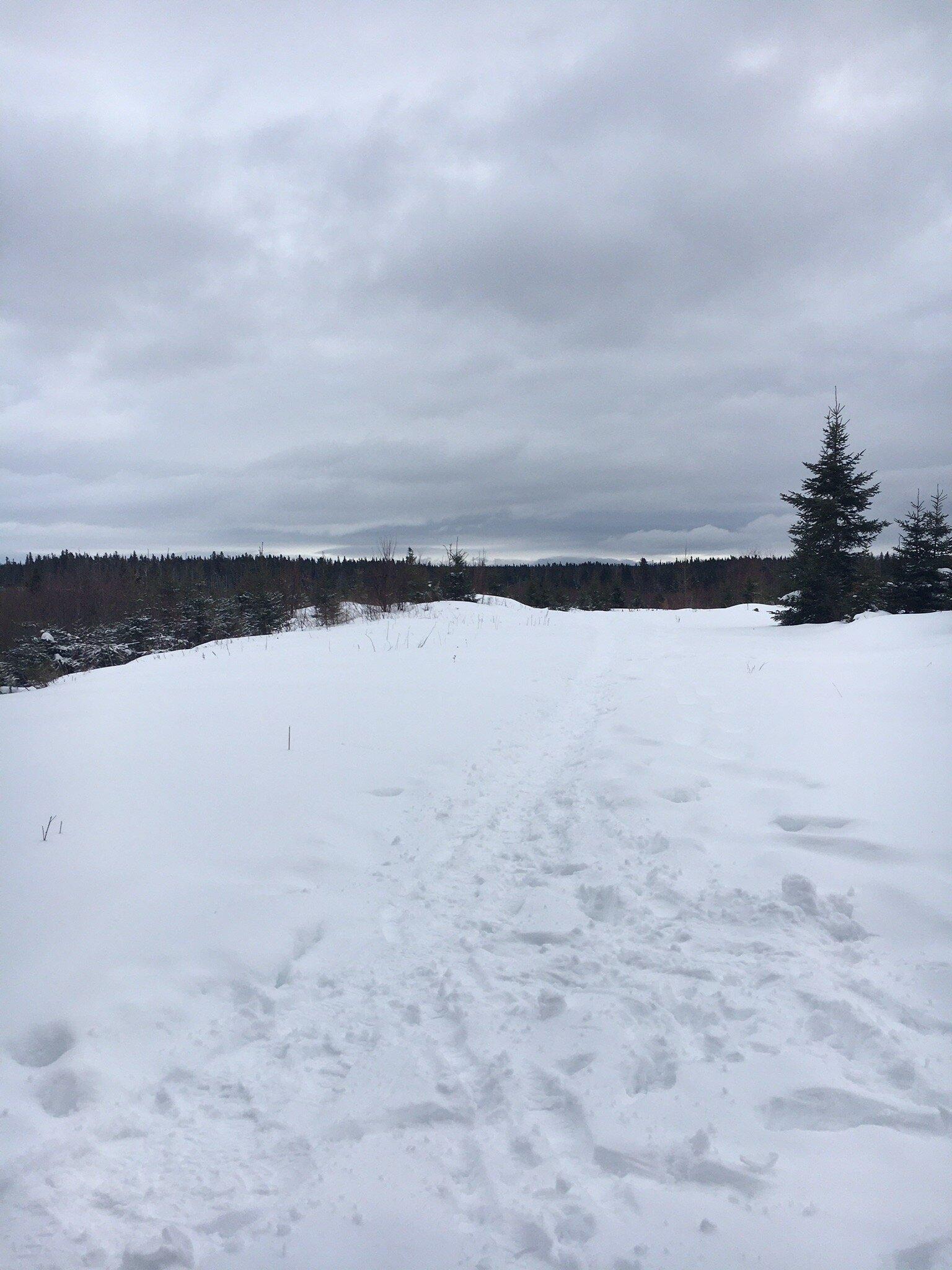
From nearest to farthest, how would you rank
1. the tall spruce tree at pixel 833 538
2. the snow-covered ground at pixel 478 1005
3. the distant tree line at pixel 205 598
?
the snow-covered ground at pixel 478 1005 → the tall spruce tree at pixel 833 538 → the distant tree line at pixel 205 598

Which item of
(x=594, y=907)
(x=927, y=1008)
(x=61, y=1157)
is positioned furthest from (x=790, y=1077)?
(x=61, y=1157)

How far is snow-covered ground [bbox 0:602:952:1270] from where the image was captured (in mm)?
1934

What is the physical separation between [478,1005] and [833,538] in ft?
68.5

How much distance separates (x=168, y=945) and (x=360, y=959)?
3.33 ft

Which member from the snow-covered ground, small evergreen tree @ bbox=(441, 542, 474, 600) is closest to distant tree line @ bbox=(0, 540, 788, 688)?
small evergreen tree @ bbox=(441, 542, 474, 600)

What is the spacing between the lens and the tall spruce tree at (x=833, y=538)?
1934 cm

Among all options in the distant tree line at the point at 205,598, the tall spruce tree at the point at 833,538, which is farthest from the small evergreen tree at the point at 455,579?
the tall spruce tree at the point at 833,538

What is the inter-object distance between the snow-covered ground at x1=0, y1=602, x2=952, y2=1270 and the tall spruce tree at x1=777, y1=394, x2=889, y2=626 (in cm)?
1510

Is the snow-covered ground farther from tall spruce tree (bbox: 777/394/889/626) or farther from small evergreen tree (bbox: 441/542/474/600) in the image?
small evergreen tree (bbox: 441/542/474/600)

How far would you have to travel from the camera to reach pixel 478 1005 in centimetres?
285

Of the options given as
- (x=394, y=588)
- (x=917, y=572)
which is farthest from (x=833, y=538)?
(x=394, y=588)

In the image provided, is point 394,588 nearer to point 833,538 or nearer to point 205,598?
point 833,538

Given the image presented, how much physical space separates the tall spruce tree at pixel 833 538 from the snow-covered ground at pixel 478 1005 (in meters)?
15.1

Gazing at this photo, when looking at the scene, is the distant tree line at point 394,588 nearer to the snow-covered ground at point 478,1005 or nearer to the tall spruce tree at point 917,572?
the tall spruce tree at point 917,572
